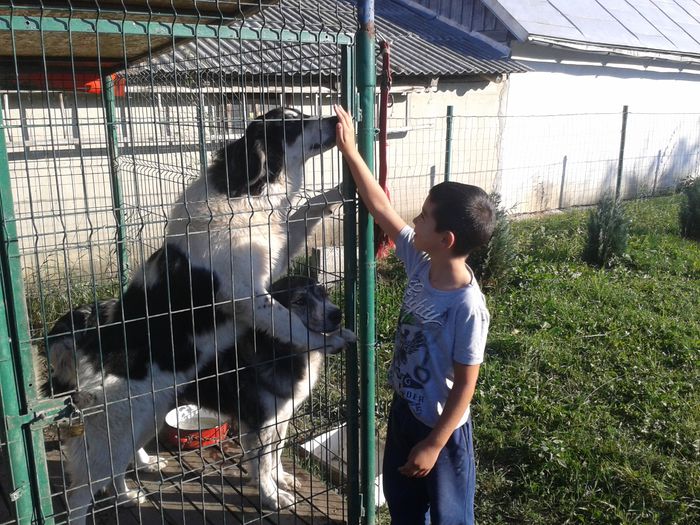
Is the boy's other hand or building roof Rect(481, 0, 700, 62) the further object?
building roof Rect(481, 0, 700, 62)

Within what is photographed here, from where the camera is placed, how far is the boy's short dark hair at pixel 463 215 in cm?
235

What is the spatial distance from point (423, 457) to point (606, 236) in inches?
244

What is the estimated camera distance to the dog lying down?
3111 millimetres

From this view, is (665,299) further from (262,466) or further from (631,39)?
(631,39)

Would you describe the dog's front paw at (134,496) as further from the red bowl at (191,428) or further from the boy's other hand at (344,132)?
the boy's other hand at (344,132)

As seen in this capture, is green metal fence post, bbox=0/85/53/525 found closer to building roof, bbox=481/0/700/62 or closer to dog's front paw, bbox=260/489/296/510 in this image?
dog's front paw, bbox=260/489/296/510

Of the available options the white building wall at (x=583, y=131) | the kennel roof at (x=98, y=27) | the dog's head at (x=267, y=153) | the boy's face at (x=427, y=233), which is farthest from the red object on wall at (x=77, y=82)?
the white building wall at (x=583, y=131)

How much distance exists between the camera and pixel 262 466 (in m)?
3.32

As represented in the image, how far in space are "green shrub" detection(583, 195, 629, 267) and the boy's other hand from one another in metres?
5.89

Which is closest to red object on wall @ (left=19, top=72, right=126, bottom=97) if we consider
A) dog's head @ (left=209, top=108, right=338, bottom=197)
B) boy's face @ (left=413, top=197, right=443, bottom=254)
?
dog's head @ (left=209, top=108, right=338, bottom=197)

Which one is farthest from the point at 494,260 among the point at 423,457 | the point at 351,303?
the point at 423,457

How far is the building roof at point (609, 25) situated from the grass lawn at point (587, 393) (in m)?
6.57

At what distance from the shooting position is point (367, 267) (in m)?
2.92

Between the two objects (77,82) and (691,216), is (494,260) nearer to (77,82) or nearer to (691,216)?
(691,216)
